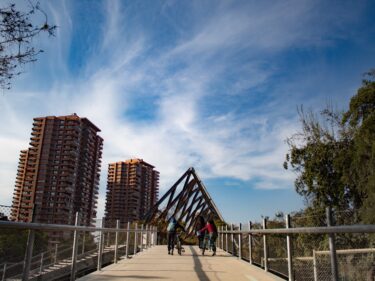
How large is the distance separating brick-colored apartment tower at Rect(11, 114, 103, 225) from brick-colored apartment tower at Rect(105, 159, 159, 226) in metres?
11.1

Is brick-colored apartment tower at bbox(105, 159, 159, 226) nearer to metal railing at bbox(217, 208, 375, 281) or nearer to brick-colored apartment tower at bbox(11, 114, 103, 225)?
brick-colored apartment tower at bbox(11, 114, 103, 225)

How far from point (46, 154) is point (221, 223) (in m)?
34.4

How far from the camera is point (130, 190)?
3137 inches

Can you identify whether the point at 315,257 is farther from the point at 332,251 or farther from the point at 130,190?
the point at 130,190

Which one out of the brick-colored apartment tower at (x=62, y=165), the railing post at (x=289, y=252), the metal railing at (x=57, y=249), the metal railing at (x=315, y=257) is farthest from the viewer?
the brick-colored apartment tower at (x=62, y=165)

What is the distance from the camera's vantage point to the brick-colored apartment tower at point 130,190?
77.1 metres

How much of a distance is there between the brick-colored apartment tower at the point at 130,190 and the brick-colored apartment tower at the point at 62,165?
36.6 ft

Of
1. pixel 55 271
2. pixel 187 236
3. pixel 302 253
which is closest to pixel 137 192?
pixel 187 236

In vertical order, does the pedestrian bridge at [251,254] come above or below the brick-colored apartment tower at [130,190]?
below

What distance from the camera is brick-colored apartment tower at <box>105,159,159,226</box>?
77125 mm

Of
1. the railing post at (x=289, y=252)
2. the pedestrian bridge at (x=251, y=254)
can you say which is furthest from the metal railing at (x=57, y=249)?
the railing post at (x=289, y=252)

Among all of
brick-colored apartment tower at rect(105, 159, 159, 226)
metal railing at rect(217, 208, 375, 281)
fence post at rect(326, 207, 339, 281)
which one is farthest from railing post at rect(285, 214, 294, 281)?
brick-colored apartment tower at rect(105, 159, 159, 226)

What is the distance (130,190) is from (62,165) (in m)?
25.2

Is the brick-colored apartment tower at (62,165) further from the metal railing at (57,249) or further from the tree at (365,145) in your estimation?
the tree at (365,145)
